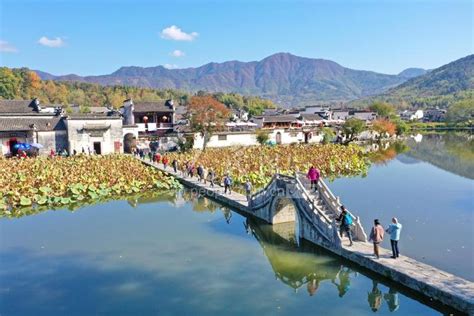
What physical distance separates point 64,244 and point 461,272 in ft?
53.7

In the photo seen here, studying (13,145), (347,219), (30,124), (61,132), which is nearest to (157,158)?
(61,132)

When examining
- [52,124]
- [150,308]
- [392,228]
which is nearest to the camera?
[150,308]

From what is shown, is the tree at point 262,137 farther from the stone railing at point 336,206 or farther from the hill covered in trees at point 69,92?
the hill covered in trees at point 69,92

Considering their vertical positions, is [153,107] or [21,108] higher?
[153,107]

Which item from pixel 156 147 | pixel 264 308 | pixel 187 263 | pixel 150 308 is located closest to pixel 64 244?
pixel 187 263

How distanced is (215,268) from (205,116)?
1428 inches

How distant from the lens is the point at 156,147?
52.3 meters

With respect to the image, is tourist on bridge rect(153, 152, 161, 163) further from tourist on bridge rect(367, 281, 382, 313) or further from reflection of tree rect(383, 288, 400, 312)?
reflection of tree rect(383, 288, 400, 312)

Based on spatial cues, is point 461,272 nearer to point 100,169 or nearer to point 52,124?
point 100,169

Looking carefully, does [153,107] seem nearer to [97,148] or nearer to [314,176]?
[97,148]

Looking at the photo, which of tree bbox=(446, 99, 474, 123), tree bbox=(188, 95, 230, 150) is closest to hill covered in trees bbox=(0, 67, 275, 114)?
tree bbox=(446, 99, 474, 123)

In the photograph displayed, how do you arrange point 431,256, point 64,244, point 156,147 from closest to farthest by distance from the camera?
point 431,256 < point 64,244 < point 156,147

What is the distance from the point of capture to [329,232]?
54.6 ft

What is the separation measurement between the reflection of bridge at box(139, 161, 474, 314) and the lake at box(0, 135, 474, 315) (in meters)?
0.39
